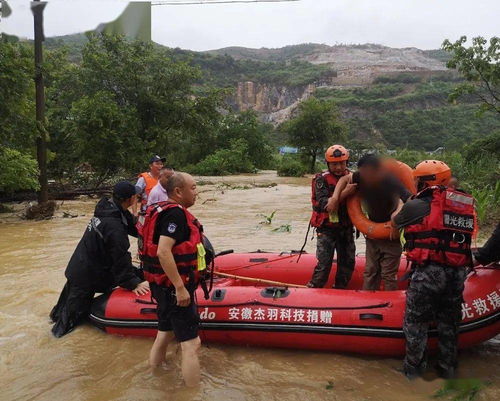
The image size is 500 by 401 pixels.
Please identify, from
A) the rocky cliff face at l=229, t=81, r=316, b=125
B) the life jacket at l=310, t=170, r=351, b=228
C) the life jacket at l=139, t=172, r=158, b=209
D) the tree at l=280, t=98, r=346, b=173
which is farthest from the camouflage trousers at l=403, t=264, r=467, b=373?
the rocky cliff face at l=229, t=81, r=316, b=125

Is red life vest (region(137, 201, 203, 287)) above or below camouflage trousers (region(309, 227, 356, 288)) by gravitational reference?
above

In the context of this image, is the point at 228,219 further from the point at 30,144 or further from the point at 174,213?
the point at 174,213

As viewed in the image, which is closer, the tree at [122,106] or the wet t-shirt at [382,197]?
the wet t-shirt at [382,197]

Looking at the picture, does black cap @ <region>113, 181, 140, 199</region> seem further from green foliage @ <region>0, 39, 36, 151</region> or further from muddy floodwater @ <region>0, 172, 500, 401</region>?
green foliage @ <region>0, 39, 36, 151</region>

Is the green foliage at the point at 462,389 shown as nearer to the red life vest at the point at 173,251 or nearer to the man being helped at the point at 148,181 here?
the red life vest at the point at 173,251

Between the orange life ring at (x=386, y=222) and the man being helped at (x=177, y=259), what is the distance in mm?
1414

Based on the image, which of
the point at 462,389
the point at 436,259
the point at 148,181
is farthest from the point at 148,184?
the point at 462,389

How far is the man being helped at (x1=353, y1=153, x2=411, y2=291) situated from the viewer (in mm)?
3512

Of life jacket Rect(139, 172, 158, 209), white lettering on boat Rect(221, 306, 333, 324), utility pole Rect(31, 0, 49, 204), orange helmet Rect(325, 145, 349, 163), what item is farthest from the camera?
utility pole Rect(31, 0, 49, 204)

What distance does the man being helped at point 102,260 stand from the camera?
366 centimetres

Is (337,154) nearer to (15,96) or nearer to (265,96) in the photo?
(15,96)

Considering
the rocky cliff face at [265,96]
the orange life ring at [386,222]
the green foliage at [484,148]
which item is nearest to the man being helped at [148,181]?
the orange life ring at [386,222]

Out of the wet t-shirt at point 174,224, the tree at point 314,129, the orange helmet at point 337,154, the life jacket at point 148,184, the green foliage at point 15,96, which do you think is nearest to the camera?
the wet t-shirt at point 174,224

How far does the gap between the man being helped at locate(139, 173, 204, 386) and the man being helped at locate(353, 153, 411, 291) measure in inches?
57.0
